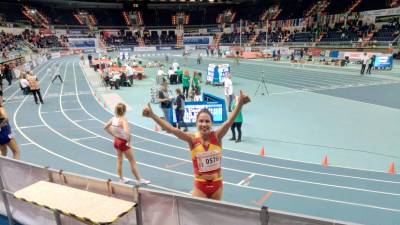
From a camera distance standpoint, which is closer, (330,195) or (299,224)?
(299,224)

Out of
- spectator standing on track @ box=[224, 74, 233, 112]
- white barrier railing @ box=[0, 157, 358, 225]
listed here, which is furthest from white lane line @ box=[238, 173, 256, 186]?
spectator standing on track @ box=[224, 74, 233, 112]

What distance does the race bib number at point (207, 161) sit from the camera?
11.5ft

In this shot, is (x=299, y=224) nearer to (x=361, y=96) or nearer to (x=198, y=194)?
(x=198, y=194)

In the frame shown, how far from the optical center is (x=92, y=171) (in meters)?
7.95

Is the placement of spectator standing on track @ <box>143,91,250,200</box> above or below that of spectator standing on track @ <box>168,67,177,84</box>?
above

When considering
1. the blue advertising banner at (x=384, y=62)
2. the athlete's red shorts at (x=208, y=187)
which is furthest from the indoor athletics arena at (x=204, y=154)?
the blue advertising banner at (x=384, y=62)

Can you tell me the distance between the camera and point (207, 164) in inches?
138

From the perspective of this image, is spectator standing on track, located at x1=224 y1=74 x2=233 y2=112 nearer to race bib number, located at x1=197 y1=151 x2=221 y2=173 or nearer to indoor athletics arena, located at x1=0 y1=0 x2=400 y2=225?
indoor athletics arena, located at x1=0 y1=0 x2=400 y2=225

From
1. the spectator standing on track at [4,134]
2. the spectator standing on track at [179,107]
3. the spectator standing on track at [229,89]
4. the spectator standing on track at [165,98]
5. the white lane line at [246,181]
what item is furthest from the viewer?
the spectator standing on track at [229,89]

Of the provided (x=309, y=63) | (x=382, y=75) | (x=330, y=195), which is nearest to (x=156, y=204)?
(x=330, y=195)

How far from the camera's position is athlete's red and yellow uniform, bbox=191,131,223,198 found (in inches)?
138

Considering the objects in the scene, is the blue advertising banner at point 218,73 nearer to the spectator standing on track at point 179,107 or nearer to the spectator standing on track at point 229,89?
the spectator standing on track at point 229,89

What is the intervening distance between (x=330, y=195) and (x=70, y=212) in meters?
5.40

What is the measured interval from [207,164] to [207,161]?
38 mm
